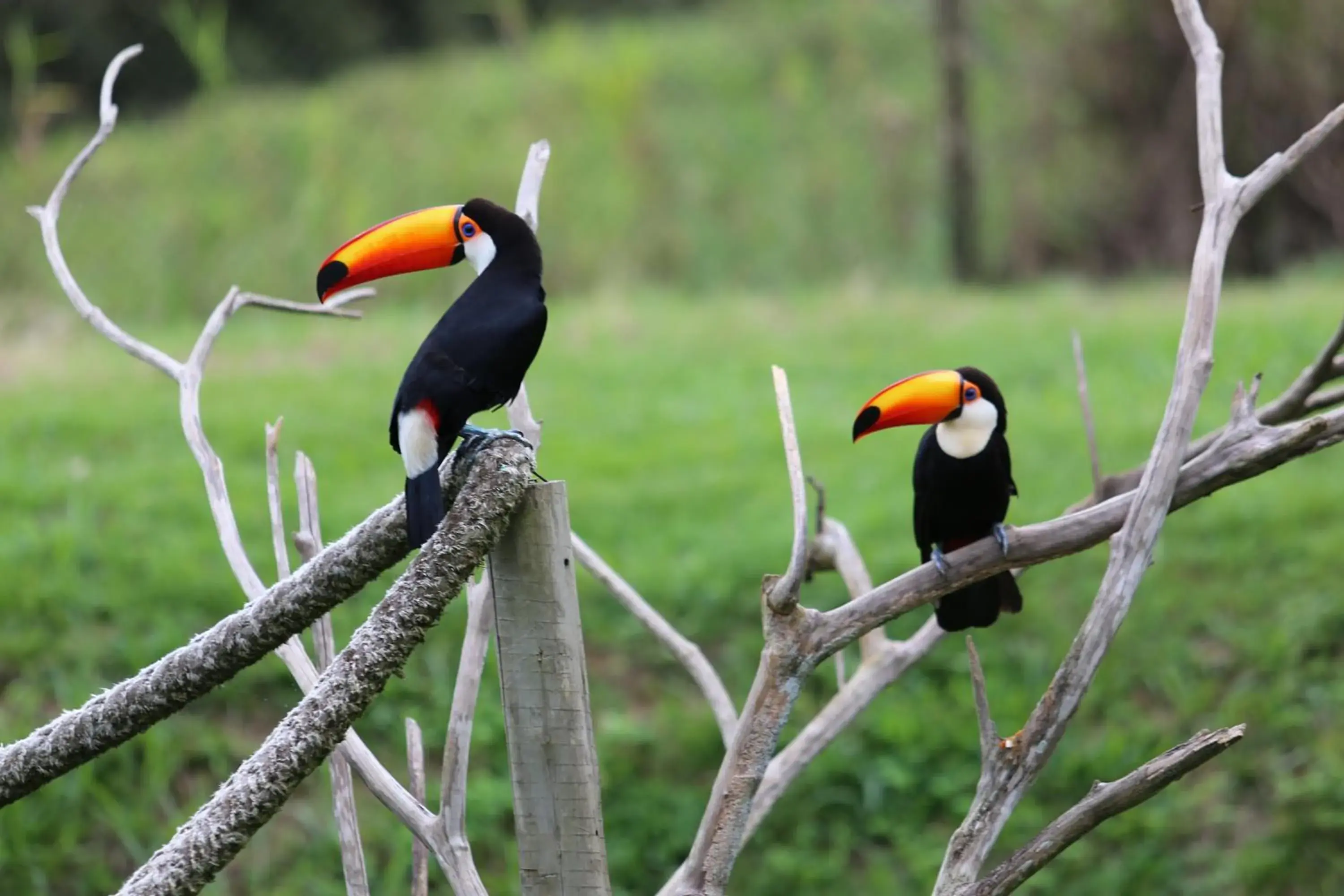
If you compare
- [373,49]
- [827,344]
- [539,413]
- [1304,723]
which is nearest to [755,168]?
[827,344]

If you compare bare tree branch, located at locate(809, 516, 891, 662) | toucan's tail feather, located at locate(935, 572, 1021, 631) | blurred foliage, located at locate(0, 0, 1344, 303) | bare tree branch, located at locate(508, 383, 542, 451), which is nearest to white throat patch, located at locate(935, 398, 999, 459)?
toucan's tail feather, located at locate(935, 572, 1021, 631)

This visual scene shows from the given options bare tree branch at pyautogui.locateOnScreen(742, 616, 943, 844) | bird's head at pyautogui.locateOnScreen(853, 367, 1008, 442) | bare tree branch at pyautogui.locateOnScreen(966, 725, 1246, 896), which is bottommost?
bare tree branch at pyautogui.locateOnScreen(966, 725, 1246, 896)

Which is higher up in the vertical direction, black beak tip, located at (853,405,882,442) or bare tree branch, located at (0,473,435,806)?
black beak tip, located at (853,405,882,442)

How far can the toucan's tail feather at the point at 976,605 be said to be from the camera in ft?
8.05

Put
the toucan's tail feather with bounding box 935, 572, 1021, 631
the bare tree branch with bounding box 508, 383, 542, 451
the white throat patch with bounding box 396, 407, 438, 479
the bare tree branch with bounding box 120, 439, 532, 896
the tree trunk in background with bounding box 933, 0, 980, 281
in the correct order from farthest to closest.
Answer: the tree trunk in background with bounding box 933, 0, 980, 281
the toucan's tail feather with bounding box 935, 572, 1021, 631
the bare tree branch with bounding box 508, 383, 542, 451
the white throat patch with bounding box 396, 407, 438, 479
the bare tree branch with bounding box 120, 439, 532, 896

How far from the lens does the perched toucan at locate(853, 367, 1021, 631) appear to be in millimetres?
2377

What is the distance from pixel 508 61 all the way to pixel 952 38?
182 inches

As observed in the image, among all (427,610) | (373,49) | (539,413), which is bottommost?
(427,610)

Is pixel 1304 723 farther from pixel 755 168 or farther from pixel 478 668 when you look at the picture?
pixel 755 168

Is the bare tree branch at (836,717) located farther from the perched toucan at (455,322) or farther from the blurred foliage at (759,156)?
the blurred foliage at (759,156)

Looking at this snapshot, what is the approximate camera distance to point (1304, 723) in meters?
3.93

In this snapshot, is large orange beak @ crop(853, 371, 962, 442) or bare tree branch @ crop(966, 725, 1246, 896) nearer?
bare tree branch @ crop(966, 725, 1246, 896)

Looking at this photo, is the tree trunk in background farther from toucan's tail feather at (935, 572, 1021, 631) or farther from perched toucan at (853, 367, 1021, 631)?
toucan's tail feather at (935, 572, 1021, 631)

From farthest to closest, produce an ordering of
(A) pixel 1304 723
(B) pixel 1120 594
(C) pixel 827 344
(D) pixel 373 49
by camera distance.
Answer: (D) pixel 373 49 < (C) pixel 827 344 < (A) pixel 1304 723 < (B) pixel 1120 594
